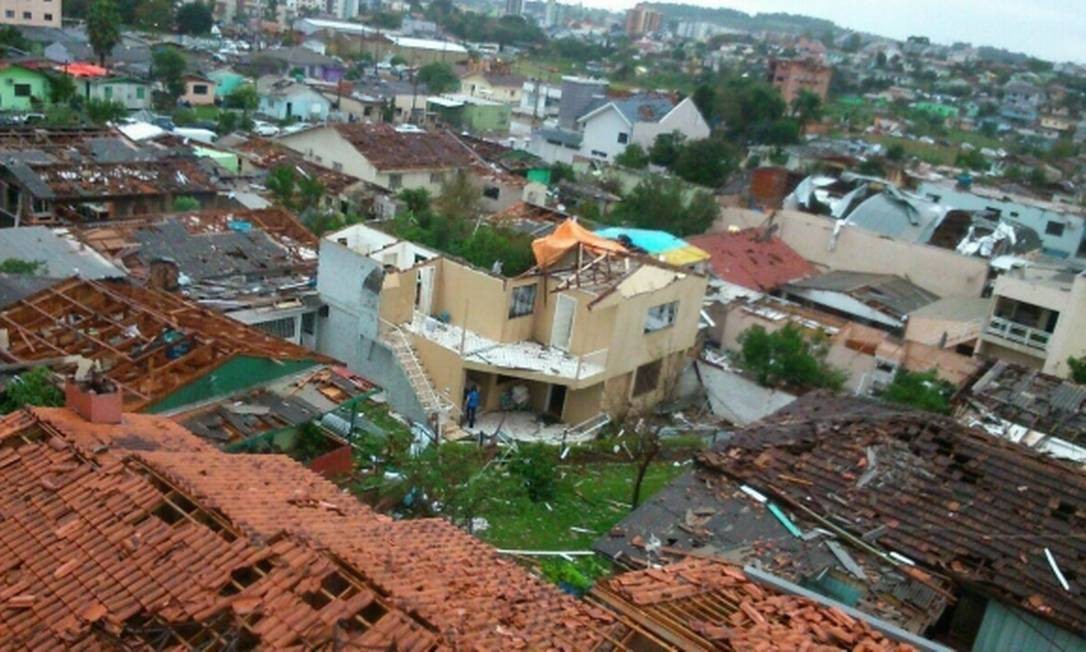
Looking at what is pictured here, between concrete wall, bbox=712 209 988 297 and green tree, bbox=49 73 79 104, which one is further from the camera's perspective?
green tree, bbox=49 73 79 104

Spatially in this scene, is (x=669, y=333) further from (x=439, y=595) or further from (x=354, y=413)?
(x=439, y=595)

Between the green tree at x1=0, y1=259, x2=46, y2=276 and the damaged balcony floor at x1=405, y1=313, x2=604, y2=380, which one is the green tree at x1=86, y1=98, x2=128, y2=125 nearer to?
the green tree at x1=0, y1=259, x2=46, y2=276

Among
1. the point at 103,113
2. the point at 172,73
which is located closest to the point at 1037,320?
the point at 103,113

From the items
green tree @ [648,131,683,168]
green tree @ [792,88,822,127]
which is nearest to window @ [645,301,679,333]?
green tree @ [648,131,683,168]

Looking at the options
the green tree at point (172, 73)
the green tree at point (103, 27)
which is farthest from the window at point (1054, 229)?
the green tree at point (103, 27)

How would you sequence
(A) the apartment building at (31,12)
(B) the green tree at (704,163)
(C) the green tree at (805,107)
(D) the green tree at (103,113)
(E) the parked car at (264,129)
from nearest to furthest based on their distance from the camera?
(D) the green tree at (103,113) < (E) the parked car at (264,129) < (B) the green tree at (704,163) < (C) the green tree at (805,107) < (A) the apartment building at (31,12)

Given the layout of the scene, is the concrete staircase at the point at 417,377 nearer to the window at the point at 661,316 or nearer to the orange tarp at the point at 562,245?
the orange tarp at the point at 562,245

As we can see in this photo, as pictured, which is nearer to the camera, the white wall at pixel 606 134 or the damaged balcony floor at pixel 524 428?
the damaged balcony floor at pixel 524 428
